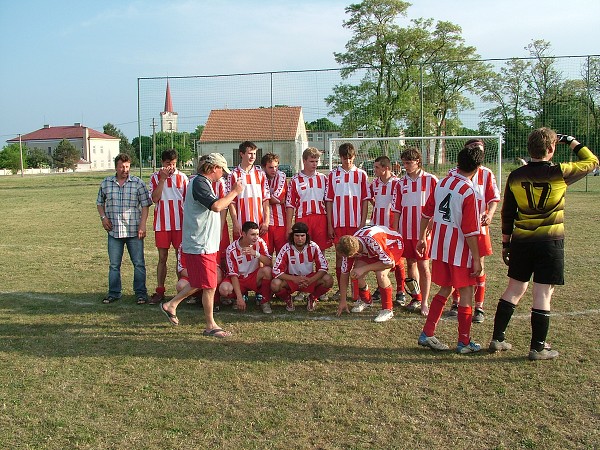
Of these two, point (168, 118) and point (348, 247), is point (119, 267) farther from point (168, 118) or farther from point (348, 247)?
point (168, 118)

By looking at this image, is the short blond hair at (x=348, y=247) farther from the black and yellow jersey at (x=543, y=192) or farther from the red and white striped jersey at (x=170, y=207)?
the red and white striped jersey at (x=170, y=207)

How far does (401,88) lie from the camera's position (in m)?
20.1

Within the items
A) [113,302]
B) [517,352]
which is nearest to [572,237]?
[517,352]

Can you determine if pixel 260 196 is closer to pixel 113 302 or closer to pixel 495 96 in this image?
pixel 113 302

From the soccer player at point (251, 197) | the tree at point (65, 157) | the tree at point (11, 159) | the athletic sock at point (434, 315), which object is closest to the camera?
the athletic sock at point (434, 315)

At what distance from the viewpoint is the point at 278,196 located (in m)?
7.12

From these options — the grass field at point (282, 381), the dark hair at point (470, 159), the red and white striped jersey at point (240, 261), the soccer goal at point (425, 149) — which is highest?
the soccer goal at point (425, 149)

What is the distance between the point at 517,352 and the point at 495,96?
617 inches

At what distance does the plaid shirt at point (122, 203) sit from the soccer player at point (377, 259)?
2.71m

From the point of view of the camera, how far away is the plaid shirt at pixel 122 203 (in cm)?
690

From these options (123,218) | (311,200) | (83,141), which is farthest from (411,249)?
(83,141)

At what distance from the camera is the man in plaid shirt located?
271 inches

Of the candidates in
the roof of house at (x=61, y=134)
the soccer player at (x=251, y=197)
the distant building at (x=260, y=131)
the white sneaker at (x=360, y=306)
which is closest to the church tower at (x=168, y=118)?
the distant building at (x=260, y=131)

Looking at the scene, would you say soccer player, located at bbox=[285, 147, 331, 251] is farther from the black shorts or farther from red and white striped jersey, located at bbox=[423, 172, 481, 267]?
the black shorts
